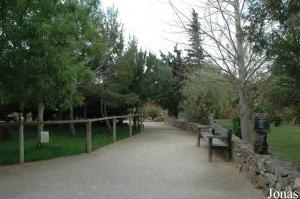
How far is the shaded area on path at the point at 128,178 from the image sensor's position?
8.48 metres

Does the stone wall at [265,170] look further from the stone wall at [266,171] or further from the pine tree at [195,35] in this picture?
the pine tree at [195,35]

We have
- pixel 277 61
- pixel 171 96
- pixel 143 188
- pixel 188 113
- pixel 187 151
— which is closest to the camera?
pixel 277 61

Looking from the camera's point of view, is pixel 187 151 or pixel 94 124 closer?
pixel 187 151

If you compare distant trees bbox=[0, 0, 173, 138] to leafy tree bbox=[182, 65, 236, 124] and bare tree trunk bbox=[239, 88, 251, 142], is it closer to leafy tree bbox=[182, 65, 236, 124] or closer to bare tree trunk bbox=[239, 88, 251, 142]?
bare tree trunk bbox=[239, 88, 251, 142]

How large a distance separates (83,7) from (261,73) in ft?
19.1

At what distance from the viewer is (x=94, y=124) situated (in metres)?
30.8

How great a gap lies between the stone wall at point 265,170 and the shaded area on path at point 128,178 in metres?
0.24

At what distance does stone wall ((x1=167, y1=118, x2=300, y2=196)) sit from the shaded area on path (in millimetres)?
236

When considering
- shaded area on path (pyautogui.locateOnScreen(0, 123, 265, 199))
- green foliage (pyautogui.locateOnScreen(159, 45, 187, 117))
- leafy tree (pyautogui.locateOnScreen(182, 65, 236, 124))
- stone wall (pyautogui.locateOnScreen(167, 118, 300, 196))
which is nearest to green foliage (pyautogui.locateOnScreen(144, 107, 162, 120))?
green foliage (pyautogui.locateOnScreen(159, 45, 187, 117))

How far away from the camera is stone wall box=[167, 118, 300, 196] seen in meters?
6.88

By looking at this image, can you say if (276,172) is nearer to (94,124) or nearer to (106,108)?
(106,108)

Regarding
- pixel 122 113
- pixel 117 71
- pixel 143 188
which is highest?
pixel 117 71

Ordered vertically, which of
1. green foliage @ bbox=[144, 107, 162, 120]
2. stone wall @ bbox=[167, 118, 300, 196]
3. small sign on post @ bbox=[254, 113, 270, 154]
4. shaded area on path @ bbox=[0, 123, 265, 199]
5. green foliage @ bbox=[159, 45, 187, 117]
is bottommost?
shaded area on path @ bbox=[0, 123, 265, 199]

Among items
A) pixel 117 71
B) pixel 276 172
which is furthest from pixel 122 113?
pixel 276 172
